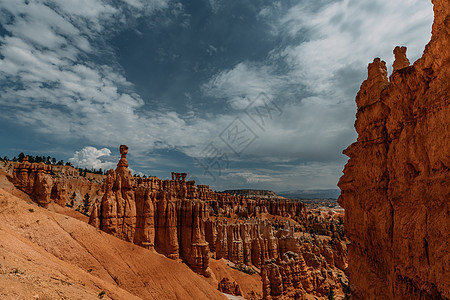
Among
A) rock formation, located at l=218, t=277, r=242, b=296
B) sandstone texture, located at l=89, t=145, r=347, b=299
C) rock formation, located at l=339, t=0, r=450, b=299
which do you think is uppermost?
rock formation, located at l=339, t=0, r=450, b=299

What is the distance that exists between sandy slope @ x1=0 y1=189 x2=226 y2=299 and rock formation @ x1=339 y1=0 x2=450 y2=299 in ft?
42.1

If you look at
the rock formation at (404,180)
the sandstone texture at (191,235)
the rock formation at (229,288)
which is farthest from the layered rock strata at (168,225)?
the rock formation at (404,180)

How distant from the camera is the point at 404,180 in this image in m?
9.22

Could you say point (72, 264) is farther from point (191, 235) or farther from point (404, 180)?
point (404, 180)

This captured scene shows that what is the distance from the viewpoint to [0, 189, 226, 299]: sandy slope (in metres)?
9.41

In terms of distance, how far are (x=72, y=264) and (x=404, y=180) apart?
22710 mm

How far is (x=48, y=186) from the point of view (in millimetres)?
34250

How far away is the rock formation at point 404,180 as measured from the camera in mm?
7422

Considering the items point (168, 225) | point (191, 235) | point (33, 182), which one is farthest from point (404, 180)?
point (33, 182)

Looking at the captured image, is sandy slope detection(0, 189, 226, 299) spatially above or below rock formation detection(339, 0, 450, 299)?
below

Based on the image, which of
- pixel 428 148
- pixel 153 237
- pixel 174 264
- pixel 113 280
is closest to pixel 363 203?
pixel 428 148

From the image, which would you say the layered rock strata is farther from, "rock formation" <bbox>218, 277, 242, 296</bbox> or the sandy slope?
the sandy slope

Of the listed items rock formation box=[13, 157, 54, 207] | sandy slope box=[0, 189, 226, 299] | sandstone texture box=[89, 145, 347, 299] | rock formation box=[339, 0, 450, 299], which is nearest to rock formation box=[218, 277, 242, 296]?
sandstone texture box=[89, 145, 347, 299]

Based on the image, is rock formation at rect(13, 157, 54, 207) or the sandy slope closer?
the sandy slope
